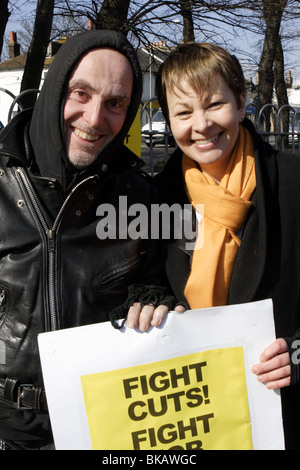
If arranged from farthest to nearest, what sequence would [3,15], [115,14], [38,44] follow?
[115,14]
[38,44]
[3,15]

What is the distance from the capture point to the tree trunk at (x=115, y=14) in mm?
7346

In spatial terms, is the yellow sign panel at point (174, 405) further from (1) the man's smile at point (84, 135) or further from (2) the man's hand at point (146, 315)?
(1) the man's smile at point (84, 135)

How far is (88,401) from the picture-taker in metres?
1.71

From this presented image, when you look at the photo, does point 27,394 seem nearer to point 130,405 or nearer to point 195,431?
point 130,405

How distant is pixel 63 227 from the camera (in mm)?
1822

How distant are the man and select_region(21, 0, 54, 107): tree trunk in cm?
552

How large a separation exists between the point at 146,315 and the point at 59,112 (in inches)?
32.4

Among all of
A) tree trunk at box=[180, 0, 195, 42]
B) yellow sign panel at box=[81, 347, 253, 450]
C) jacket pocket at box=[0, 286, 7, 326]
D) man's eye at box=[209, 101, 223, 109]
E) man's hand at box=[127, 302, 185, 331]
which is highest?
tree trunk at box=[180, 0, 195, 42]

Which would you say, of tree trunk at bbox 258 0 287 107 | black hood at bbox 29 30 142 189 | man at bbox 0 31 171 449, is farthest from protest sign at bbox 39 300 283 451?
tree trunk at bbox 258 0 287 107

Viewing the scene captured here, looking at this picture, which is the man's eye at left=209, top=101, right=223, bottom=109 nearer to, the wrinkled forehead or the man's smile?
the wrinkled forehead

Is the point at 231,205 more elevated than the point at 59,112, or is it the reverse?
the point at 59,112

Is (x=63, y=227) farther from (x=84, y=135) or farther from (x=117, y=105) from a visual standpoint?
(x=117, y=105)

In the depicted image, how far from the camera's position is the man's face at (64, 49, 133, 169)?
189 cm

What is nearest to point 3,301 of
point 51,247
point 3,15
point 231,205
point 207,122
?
point 51,247
